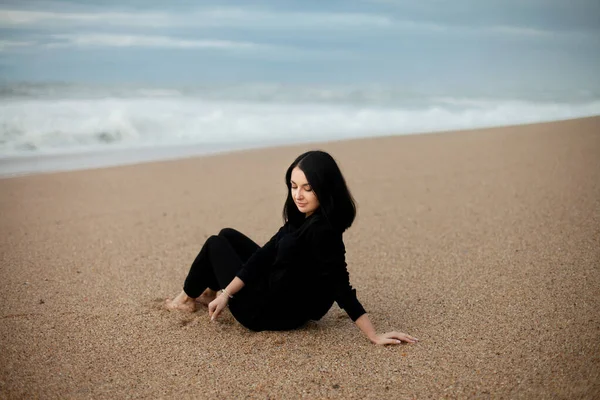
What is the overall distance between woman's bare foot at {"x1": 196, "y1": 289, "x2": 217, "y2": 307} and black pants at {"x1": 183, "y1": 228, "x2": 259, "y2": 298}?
0.14 metres

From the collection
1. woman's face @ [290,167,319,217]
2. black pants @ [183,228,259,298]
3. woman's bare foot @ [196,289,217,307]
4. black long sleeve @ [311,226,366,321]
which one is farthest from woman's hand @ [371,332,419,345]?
woman's bare foot @ [196,289,217,307]

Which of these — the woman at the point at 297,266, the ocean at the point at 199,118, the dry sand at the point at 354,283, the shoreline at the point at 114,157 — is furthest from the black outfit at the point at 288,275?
the ocean at the point at 199,118

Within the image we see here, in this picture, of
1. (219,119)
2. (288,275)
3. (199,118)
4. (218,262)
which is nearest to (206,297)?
(218,262)

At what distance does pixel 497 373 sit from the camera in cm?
271

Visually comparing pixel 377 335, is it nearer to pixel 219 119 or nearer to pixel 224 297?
pixel 224 297

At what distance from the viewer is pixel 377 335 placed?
3.04m

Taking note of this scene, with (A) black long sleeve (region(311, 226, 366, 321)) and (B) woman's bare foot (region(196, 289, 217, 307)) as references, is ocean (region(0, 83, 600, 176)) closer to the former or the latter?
(B) woman's bare foot (region(196, 289, 217, 307))

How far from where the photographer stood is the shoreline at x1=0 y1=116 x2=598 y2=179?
887 centimetres

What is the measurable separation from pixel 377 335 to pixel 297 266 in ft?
1.90

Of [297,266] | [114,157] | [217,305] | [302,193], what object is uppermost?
[302,193]

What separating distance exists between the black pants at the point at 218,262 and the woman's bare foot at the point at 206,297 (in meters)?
0.14

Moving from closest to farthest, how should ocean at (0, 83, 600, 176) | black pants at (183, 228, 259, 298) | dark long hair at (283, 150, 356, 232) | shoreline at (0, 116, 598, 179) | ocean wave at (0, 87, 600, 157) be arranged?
dark long hair at (283, 150, 356, 232)
black pants at (183, 228, 259, 298)
shoreline at (0, 116, 598, 179)
ocean at (0, 83, 600, 176)
ocean wave at (0, 87, 600, 157)

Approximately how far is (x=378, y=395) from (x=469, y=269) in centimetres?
188

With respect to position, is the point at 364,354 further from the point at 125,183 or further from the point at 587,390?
the point at 125,183
